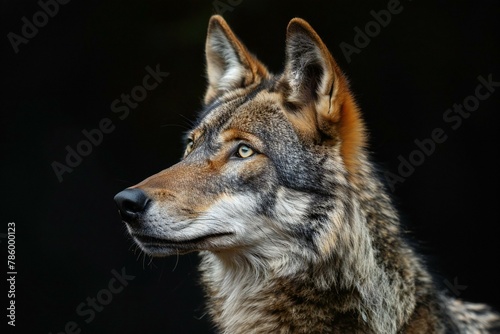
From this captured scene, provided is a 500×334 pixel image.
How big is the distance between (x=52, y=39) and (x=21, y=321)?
3.28m

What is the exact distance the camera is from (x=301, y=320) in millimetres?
4246

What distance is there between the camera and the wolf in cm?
421

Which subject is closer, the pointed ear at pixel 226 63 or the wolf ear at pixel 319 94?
the wolf ear at pixel 319 94

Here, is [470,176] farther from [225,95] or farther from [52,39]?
[52,39]

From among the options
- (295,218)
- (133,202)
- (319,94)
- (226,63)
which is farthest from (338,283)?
(226,63)

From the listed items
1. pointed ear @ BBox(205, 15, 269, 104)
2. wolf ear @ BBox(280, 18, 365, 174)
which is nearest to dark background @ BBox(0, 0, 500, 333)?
pointed ear @ BBox(205, 15, 269, 104)

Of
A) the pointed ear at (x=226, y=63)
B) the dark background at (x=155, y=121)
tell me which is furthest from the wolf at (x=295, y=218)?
the dark background at (x=155, y=121)

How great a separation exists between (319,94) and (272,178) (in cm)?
62

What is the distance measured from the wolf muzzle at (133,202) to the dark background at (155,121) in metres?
4.09

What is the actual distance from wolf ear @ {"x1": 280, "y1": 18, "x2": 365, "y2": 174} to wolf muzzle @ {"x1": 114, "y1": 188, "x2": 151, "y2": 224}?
1107 mm

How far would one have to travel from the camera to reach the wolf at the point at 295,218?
13.8 ft

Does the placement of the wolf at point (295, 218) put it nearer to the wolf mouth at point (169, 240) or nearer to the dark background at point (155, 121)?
the wolf mouth at point (169, 240)

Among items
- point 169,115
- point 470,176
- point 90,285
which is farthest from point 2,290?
point 470,176

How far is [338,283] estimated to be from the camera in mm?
4250
